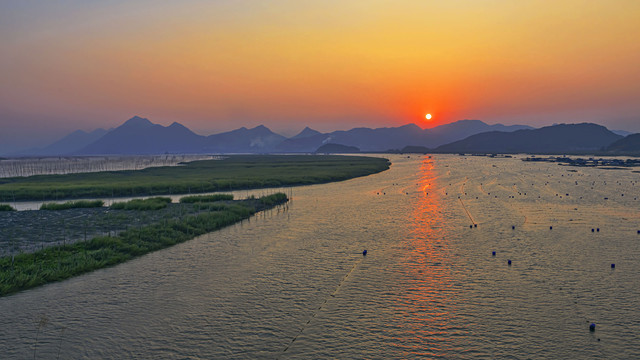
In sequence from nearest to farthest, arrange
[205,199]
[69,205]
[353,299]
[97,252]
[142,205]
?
[353,299] < [97,252] < [142,205] < [69,205] < [205,199]

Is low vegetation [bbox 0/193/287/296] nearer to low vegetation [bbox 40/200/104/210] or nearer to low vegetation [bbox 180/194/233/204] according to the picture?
low vegetation [bbox 180/194/233/204]

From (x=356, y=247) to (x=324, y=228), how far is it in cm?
755

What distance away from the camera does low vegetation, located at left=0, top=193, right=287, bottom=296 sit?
21766mm

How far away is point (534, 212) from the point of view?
43.9 m

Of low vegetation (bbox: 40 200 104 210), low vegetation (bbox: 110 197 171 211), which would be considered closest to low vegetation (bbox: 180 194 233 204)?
low vegetation (bbox: 110 197 171 211)

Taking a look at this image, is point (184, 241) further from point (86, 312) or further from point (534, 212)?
point (534, 212)

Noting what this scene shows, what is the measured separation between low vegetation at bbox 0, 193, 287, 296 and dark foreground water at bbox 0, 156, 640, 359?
3.92ft

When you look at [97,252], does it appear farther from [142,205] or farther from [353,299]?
[142,205]

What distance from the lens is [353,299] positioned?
62.6 ft

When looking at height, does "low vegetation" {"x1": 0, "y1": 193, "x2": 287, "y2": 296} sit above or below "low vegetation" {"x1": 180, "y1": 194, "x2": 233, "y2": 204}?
below

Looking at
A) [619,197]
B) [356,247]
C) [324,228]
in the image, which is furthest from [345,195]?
[619,197]

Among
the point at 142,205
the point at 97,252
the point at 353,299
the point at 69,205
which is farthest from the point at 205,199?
the point at 353,299

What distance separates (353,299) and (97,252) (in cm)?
1859

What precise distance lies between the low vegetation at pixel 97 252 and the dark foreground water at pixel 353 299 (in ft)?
3.92
